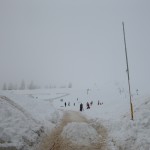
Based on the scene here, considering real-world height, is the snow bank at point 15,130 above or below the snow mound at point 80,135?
above

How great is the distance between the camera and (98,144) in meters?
15.6

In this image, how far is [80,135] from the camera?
650 inches

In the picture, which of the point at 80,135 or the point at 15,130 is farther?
the point at 80,135

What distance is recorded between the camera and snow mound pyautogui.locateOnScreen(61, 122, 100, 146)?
1577cm

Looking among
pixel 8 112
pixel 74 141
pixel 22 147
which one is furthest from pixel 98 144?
pixel 8 112

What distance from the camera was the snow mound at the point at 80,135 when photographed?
15.8 metres

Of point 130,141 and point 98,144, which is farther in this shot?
point 98,144

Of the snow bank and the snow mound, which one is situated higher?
the snow bank

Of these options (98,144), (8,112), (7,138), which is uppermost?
(8,112)

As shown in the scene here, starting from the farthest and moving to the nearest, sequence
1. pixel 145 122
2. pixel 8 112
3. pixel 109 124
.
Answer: pixel 109 124, pixel 8 112, pixel 145 122

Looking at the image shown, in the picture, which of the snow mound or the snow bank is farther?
the snow mound

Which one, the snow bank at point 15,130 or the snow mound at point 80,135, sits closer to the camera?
the snow bank at point 15,130

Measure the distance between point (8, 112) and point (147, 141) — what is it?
1168 cm

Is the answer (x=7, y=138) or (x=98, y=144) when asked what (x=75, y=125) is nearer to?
(x=98, y=144)
